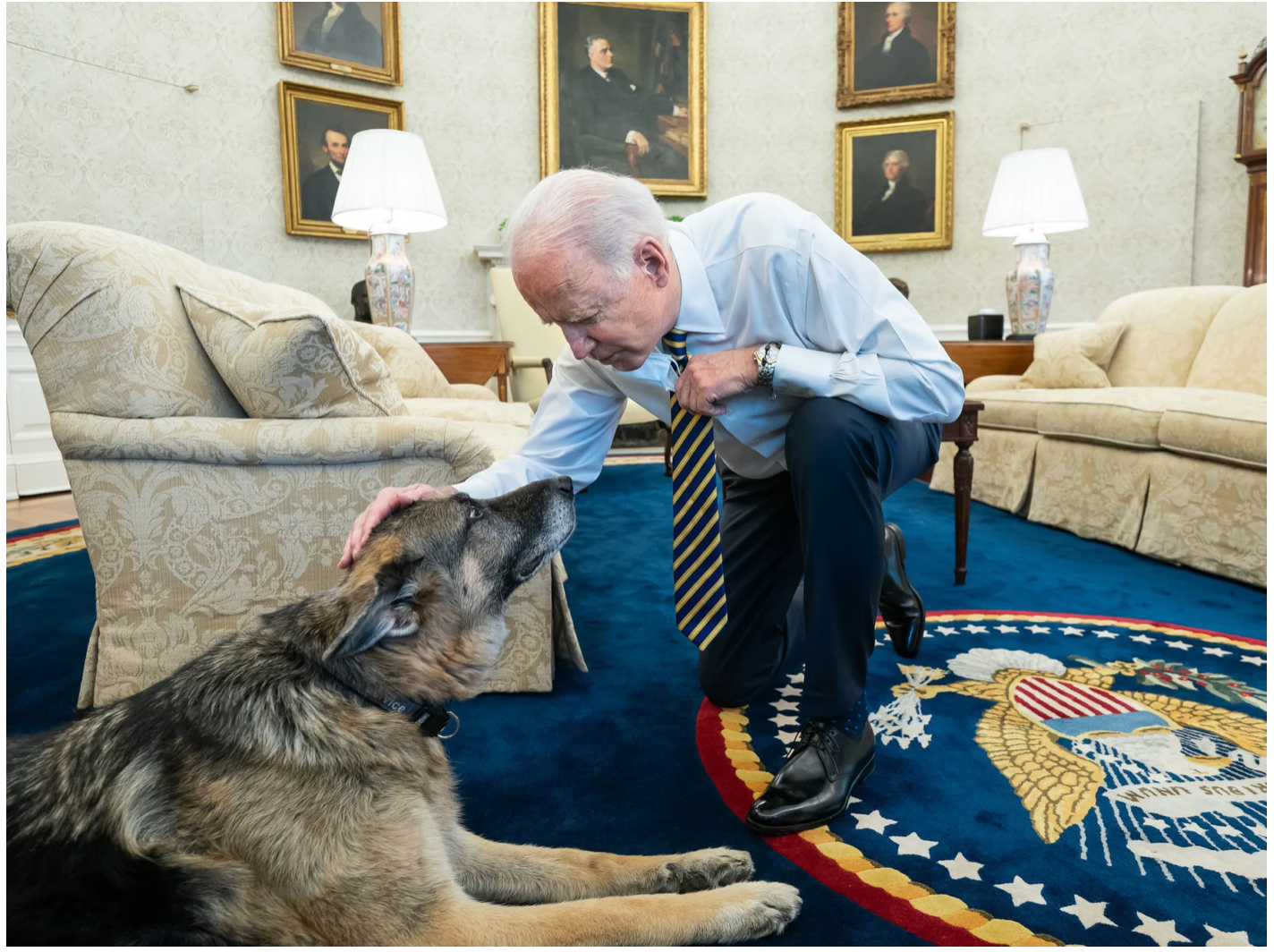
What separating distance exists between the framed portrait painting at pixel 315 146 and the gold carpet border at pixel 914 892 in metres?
5.50

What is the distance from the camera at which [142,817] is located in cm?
101

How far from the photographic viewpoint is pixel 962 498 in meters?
2.93

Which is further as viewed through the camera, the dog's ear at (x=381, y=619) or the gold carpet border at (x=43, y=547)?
the gold carpet border at (x=43, y=547)

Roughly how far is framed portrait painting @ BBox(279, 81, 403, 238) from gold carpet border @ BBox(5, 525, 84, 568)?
2865mm

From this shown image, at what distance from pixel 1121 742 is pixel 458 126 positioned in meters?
6.23

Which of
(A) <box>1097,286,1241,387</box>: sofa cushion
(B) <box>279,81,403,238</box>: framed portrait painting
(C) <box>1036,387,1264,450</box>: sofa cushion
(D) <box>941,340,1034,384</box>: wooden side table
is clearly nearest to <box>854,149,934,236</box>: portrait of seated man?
(D) <box>941,340,1034,384</box>: wooden side table

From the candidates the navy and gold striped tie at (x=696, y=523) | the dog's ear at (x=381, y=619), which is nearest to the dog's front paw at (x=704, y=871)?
the navy and gold striped tie at (x=696, y=523)

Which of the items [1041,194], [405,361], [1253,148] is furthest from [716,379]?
[1253,148]

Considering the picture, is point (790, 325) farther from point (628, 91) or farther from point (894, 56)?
point (894, 56)

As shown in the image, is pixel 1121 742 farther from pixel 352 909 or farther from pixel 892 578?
pixel 352 909

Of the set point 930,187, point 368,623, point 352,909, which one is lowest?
point 352,909

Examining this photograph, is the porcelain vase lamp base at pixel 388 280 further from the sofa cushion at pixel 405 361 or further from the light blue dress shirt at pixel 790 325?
the light blue dress shirt at pixel 790 325

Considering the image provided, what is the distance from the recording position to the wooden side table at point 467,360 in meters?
4.95

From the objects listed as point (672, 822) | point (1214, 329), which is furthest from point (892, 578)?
point (1214, 329)
